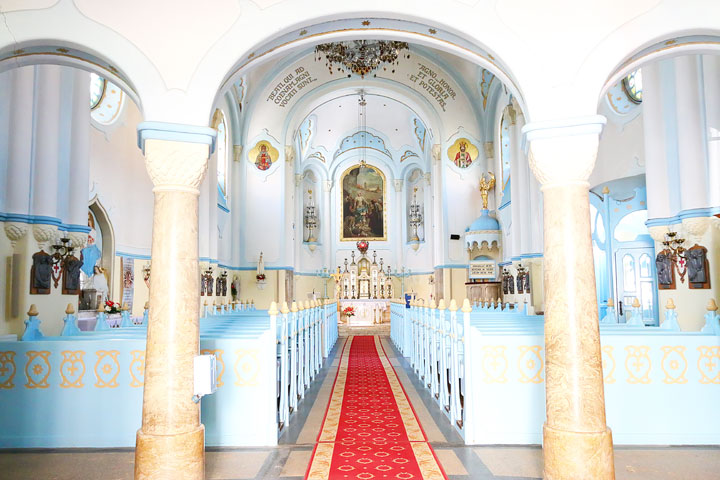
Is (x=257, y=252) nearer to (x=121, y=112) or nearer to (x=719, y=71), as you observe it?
(x=121, y=112)

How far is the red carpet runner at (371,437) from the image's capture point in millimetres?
4039

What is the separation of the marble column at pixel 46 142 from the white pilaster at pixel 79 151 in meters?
0.60

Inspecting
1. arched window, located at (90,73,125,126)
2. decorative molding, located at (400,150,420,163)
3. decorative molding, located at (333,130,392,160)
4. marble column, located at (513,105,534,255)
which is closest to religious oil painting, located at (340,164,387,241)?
decorative molding, located at (333,130,392,160)

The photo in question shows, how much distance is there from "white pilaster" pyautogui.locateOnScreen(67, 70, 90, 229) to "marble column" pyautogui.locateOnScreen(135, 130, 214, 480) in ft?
14.4

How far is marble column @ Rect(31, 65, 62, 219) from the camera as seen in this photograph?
6852 mm

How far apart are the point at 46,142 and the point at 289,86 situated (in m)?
10.4

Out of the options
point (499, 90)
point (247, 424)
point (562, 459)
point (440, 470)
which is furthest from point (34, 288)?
point (499, 90)

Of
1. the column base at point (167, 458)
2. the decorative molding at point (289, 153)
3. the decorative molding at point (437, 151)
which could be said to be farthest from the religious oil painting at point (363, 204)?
the column base at point (167, 458)

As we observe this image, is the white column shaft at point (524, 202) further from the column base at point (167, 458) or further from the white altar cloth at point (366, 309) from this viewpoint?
the column base at point (167, 458)

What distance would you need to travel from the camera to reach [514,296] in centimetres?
1318

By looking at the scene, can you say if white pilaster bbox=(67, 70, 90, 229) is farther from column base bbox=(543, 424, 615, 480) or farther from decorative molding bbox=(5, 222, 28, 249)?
column base bbox=(543, 424, 615, 480)

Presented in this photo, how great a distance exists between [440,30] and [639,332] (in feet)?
11.1

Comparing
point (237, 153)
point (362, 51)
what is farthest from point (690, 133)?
point (237, 153)

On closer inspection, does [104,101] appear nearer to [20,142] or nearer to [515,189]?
[20,142]
